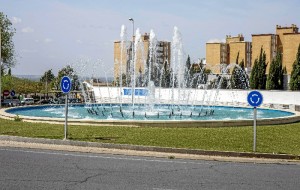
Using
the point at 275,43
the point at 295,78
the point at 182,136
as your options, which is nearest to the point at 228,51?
the point at 275,43

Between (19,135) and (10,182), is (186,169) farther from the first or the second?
(19,135)

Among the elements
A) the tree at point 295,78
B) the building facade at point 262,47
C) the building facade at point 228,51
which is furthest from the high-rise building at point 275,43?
the tree at point 295,78

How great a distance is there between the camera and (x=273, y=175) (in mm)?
11430

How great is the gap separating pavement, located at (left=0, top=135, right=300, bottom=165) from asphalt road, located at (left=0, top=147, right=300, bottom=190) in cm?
66

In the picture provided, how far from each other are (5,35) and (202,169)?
56.6m

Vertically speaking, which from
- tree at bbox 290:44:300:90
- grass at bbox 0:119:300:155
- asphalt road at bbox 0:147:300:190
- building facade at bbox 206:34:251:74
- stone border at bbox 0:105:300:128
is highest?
building facade at bbox 206:34:251:74

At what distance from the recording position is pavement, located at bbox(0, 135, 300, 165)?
14.1 meters

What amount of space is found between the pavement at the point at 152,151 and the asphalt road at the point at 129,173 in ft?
2.16

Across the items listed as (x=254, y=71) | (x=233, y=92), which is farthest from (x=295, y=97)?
(x=254, y=71)

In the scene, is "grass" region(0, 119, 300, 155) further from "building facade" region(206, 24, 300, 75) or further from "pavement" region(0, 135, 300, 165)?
"building facade" region(206, 24, 300, 75)

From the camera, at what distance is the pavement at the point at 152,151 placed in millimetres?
14114

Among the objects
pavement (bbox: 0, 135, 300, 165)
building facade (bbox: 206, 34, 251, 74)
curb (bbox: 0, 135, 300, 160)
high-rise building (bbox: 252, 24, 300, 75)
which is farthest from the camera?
building facade (bbox: 206, 34, 251, 74)

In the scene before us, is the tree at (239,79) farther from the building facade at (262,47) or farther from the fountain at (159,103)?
the building facade at (262,47)

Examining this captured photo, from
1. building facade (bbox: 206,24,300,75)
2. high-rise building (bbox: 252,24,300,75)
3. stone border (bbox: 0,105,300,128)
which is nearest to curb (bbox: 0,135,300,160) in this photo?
stone border (bbox: 0,105,300,128)
